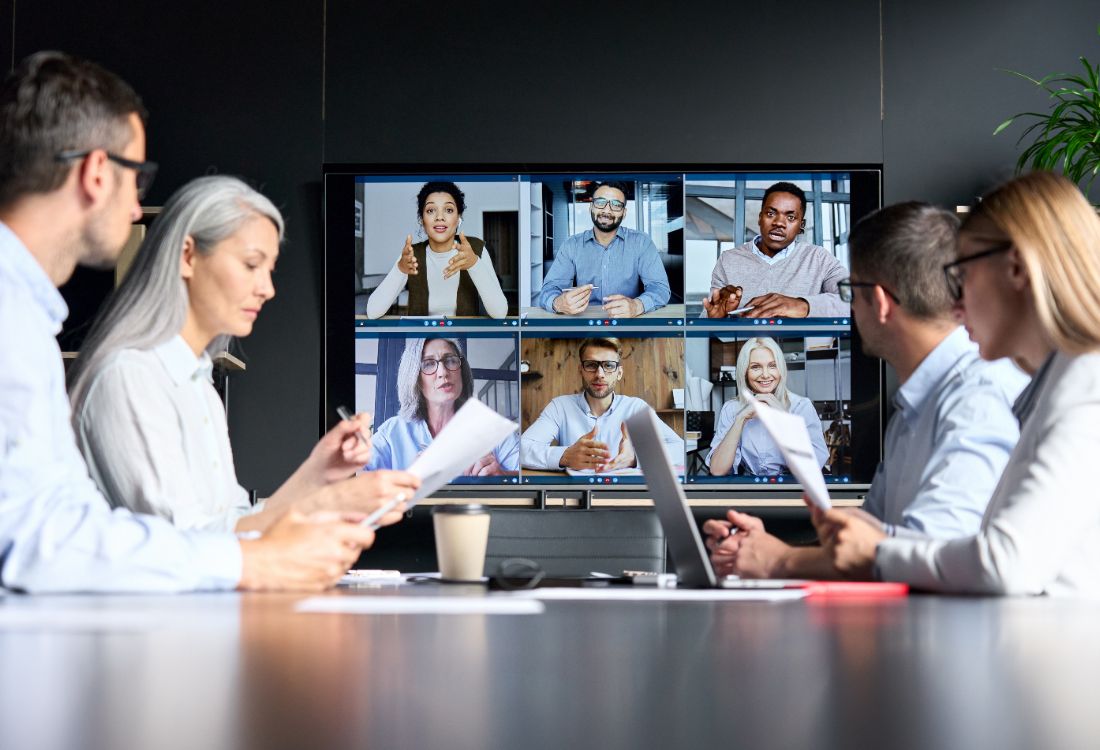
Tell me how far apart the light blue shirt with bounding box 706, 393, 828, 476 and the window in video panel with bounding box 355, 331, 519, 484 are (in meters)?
0.80

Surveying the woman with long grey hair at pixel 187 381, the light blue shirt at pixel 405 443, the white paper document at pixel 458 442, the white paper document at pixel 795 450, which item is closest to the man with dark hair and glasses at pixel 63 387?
the white paper document at pixel 458 442

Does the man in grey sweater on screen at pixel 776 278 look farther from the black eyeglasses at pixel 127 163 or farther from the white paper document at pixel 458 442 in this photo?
the black eyeglasses at pixel 127 163

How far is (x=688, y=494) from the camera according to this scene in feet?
15.2

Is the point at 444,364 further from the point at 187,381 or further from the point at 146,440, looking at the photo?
the point at 146,440

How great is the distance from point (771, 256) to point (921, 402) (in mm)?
2227

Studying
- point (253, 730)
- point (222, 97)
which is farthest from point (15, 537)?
point (222, 97)

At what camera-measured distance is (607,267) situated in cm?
470

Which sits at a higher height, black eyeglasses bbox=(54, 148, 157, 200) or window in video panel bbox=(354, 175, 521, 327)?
window in video panel bbox=(354, 175, 521, 327)

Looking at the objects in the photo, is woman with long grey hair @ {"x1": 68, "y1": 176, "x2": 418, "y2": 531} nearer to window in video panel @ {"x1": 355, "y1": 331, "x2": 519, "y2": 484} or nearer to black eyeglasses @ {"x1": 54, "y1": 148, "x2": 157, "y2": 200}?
black eyeglasses @ {"x1": 54, "y1": 148, "x2": 157, "y2": 200}

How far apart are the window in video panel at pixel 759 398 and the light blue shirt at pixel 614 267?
0.86 ft

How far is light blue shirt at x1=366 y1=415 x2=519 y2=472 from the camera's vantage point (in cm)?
466

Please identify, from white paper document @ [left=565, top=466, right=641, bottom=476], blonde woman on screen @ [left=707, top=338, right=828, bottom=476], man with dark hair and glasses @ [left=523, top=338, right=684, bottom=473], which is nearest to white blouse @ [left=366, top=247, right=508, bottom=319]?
man with dark hair and glasses @ [left=523, top=338, right=684, bottom=473]

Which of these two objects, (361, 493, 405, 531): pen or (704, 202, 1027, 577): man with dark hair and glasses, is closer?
(361, 493, 405, 531): pen

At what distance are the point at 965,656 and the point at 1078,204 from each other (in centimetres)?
118
